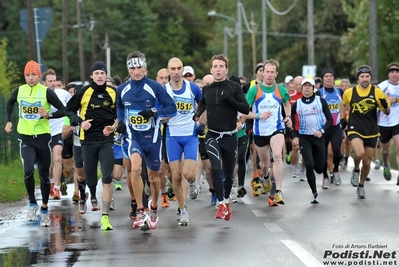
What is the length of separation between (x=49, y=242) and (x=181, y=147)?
247 centimetres

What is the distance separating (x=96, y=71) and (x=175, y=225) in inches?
90.0

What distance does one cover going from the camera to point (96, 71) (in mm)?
13539

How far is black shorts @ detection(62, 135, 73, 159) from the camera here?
59.1ft

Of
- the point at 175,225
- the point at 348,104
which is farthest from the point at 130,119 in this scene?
the point at 348,104

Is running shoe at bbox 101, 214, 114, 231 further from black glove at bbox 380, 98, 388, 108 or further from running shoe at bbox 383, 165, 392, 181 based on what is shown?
running shoe at bbox 383, 165, 392, 181

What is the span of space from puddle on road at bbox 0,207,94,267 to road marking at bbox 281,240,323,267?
2.25 metres

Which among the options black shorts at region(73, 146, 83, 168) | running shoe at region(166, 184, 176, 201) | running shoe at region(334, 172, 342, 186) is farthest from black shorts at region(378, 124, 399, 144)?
black shorts at region(73, 146, 83, 168)

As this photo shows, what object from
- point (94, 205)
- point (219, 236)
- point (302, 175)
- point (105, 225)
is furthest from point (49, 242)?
point (302, 175)

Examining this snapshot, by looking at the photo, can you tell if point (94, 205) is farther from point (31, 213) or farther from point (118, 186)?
point (118, 186)

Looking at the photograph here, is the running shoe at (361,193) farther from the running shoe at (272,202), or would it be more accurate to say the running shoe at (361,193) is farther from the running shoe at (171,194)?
the running shoe at (171,194)

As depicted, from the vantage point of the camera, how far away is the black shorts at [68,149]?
18.0m

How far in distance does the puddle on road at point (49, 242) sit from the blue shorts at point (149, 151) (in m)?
1.18

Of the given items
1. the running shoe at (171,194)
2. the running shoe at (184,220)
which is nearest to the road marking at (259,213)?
the running shoe at (184,220)

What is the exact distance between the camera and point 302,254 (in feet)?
35.1
